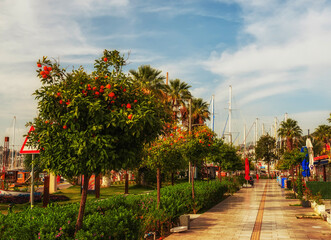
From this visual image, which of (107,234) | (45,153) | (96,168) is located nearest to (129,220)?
(107,234)

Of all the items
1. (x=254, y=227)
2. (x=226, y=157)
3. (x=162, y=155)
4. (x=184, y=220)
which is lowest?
(x=254, y=227)

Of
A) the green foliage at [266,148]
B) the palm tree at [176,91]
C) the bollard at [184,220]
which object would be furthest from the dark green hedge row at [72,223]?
the green foliage at [266,148]

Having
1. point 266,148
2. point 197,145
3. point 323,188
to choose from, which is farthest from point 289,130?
point 197,145

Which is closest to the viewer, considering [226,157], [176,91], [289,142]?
[226,157]

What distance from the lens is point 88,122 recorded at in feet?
20.6

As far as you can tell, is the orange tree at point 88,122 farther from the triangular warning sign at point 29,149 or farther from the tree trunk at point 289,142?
the tree trunk at point 289,142

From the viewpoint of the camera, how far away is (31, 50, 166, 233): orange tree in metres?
6.05

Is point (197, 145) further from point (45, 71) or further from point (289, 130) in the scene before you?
point (289, 130)

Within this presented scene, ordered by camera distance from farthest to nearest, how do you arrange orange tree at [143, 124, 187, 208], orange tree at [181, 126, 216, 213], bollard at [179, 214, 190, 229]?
orange tree at [181, 126, 216, 213] < orange tree at [143, 124, 187, 208] < bollard at [179, 214, 190, 229]

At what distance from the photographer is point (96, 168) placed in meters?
6.32

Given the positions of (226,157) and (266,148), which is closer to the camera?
(226,157)

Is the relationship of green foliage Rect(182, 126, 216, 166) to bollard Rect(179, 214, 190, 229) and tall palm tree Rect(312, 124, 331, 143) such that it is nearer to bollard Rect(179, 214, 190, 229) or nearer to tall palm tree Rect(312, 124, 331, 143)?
bollard Rect(179, 214, 190, 229)

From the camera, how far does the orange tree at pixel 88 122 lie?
19.8 feet

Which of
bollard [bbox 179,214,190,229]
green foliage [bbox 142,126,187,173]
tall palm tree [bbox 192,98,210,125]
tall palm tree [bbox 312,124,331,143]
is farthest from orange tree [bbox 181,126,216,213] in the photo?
tall palm tree [bbox 312,124,331,143]
